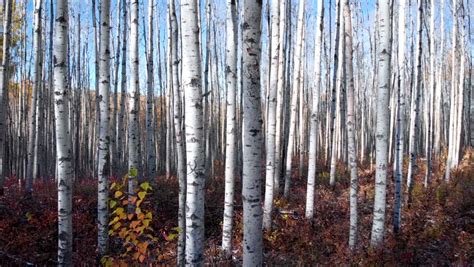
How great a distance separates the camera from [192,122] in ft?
11.1

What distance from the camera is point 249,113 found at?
2.70 m

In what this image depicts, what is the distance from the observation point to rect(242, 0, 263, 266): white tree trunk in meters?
2.65

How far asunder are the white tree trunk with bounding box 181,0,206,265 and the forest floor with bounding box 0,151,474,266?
846mm

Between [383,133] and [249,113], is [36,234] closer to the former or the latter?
[249,113]

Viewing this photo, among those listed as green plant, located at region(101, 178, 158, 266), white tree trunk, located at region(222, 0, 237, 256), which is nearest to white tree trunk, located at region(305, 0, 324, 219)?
Result: white tree trunk, located at region(222, 0, 237, 256)

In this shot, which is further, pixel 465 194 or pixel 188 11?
pixel 465 194

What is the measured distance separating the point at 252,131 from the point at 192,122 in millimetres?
890

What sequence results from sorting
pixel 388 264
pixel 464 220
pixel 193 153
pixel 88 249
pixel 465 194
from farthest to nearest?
pixel 465 194, pixel 464 220, pixel 88 249, pixel 388 264, pixel 193 153

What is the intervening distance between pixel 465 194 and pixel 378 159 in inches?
191

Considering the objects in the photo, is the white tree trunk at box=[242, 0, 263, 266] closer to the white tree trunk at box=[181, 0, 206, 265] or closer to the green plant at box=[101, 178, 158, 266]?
the white tree trunk at box=[181, 0, 206, 265]

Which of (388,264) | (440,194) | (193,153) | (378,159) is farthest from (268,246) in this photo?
(440,194)

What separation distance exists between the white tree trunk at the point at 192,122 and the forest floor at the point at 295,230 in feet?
2.78

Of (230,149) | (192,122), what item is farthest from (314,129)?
(192,122)

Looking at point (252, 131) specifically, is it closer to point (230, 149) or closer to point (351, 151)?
point (230, 149)
